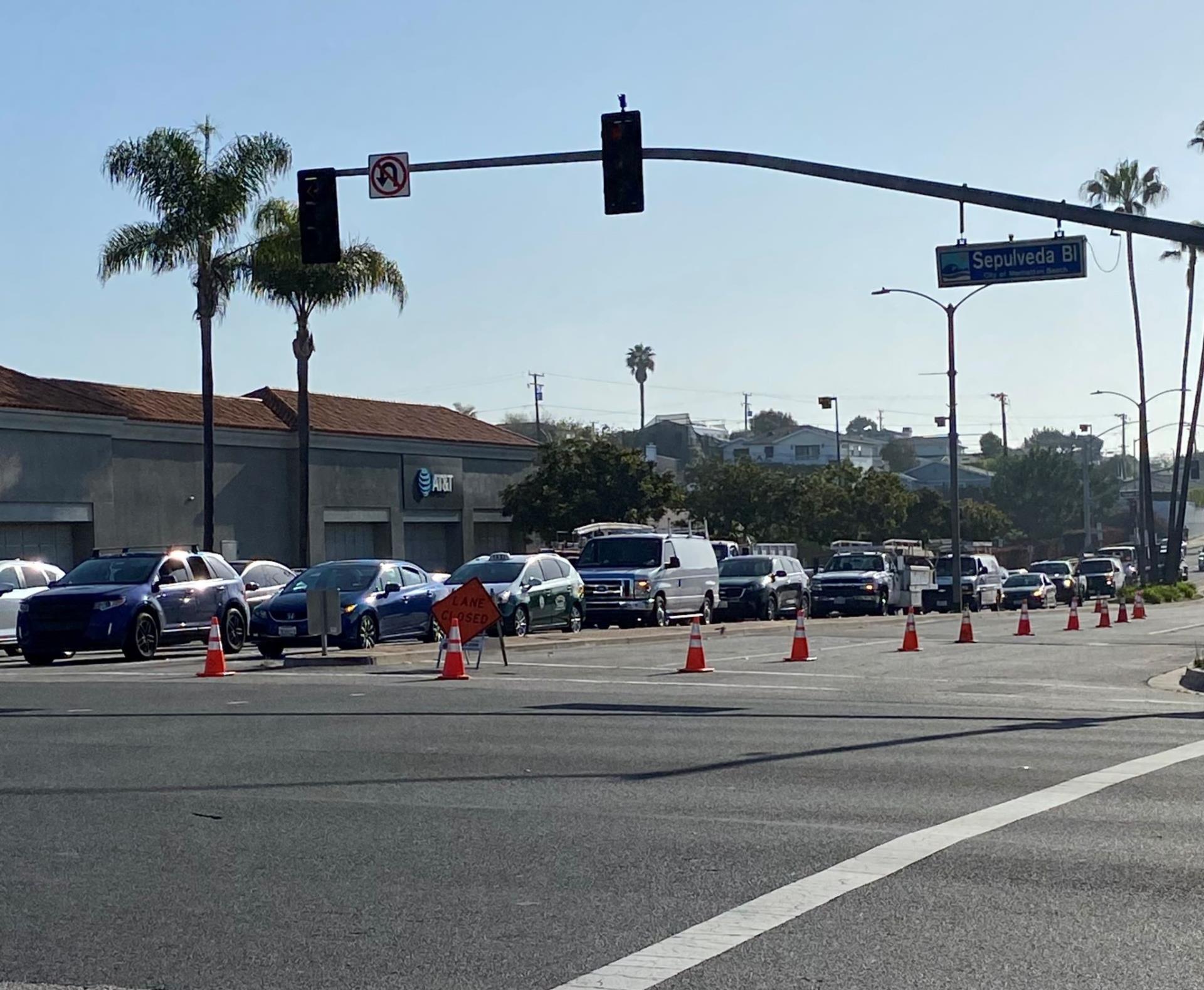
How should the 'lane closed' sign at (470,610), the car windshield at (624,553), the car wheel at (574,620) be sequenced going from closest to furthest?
1. the 'lane closed' sign at (470,610)
2. the car wheel at (574,620)
3. the car windshield at (624,553)

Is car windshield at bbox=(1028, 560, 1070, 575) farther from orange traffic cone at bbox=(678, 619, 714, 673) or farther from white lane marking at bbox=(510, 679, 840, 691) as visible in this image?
white lane marking at bbox=(510, 679, 840, 691)

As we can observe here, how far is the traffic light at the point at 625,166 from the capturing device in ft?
65.0

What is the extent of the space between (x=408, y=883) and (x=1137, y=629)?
29044 millimetres

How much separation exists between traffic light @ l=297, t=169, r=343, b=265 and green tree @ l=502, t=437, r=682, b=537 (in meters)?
38.4

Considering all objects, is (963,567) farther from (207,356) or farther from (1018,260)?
(1018,260)

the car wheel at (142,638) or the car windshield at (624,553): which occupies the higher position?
the car windshield at (624,553)

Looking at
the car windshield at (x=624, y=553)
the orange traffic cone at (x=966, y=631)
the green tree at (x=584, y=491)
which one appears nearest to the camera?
the orange traffic cone at (x=966, y=631)

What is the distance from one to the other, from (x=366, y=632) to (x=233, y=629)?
10.8 ft

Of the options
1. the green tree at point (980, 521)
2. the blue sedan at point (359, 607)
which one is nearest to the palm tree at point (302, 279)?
the blue sedan at point (359, 607)

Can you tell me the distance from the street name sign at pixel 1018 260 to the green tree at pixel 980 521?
239 feet

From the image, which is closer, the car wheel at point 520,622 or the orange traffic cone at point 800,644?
the orange traffic cone at point 800,644

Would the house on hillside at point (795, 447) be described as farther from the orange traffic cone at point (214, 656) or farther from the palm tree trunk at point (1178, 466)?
the orange traffic cone at point (214, 656)

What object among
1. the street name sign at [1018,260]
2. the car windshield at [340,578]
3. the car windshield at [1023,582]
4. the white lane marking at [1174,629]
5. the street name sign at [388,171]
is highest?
the street name sign at [388,171]

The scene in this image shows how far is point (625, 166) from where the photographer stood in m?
19.8
